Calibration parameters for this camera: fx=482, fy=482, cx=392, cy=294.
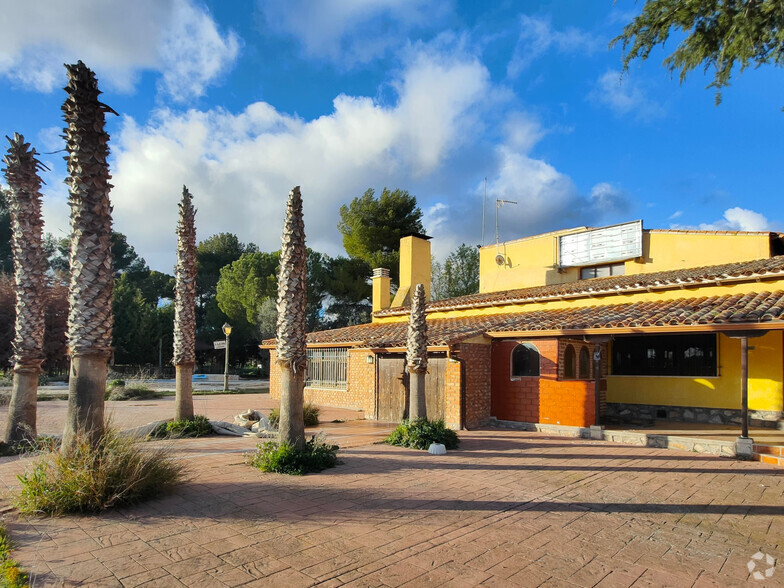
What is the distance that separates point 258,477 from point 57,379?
104ft

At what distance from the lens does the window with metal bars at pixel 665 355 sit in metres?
12.9

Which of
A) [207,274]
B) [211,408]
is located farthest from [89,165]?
[207,274]

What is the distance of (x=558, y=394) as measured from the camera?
11758 millimetres

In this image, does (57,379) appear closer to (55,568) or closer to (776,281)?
(55,568)

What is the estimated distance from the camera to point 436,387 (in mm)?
12719

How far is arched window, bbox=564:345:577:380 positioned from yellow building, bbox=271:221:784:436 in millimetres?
66

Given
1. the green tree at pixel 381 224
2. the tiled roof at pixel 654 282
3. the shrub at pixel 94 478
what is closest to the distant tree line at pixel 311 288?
the green tree at pixel 381 224

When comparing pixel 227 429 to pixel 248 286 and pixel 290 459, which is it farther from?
pixel 248 286

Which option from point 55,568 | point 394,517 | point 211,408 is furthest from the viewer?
point 211,408

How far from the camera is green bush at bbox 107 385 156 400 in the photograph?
65.7ft

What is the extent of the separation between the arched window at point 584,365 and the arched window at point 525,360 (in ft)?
4.55

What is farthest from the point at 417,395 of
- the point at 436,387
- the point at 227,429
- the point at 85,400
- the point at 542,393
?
the point at 85,400

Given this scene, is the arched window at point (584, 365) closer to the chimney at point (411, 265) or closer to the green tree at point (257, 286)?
the chimney at point (411, 265)

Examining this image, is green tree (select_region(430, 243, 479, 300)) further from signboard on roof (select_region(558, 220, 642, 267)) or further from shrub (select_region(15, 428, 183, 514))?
shrub (select_region(15, 428, 183, 514))
